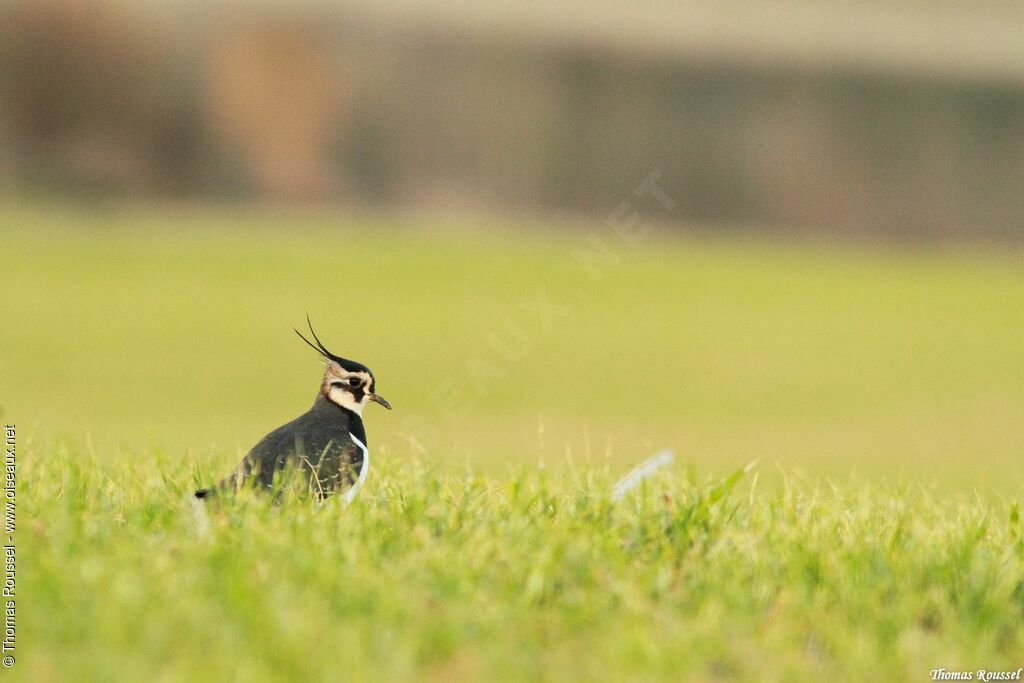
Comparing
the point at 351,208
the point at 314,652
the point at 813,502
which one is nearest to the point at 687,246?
the point at 351,208

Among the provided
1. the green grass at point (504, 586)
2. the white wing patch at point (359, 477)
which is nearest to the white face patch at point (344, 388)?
the white wing patch at point (359, 477)

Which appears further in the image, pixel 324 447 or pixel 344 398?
pixel 344 398

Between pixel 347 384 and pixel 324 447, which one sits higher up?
pixel 347 384

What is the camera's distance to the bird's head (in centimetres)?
455

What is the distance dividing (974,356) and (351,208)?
379 inches

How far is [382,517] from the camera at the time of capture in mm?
4375

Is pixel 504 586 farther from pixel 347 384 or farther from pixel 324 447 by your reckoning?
pixel 347 384

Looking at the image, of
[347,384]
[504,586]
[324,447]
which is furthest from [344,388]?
[504,586]

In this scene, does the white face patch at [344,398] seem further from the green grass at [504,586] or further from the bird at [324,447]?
the green grass at [504,586]

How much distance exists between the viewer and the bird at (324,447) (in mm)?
4398

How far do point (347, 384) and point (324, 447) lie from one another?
0.24 m

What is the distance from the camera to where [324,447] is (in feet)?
14.6

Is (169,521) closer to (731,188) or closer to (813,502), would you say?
(813,502)

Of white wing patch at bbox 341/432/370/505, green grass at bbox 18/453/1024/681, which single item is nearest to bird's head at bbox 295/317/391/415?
white wing patch at bbox 341/432/370/505
